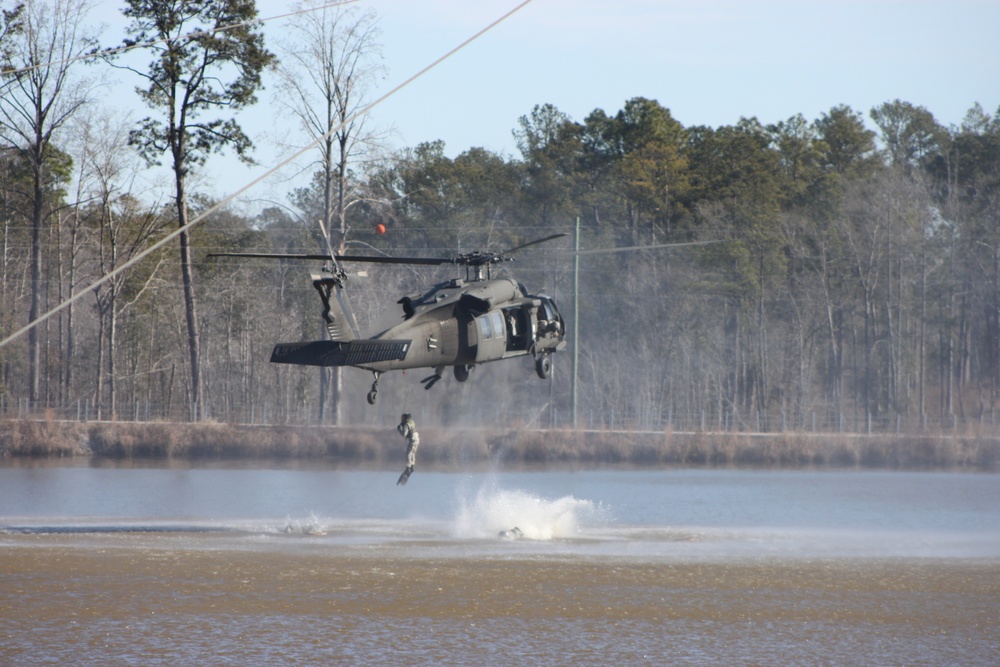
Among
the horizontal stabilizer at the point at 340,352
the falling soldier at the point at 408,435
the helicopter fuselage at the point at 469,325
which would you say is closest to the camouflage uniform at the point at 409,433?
the falling soldier at the point at 408,435

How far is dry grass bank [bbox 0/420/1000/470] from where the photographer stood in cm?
4688

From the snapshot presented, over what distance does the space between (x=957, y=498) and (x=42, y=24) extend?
41.3 meters

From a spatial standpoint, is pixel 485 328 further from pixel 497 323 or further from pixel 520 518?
pixel 520 518

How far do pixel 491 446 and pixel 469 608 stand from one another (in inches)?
1143

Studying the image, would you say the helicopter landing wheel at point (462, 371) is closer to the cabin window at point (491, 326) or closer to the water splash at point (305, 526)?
the cabin window at point (491, 326)

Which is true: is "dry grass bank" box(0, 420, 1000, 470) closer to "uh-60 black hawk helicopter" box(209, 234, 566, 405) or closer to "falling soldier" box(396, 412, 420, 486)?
"falling soldier" box(396, 412, 420, 486)

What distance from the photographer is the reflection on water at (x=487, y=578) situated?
54.2ft

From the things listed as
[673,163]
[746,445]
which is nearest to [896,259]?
[673,163]

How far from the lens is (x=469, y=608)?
18.8 m

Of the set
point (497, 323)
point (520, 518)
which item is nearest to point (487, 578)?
point (497, 323)

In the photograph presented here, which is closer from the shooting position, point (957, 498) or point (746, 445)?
point (957, 498)

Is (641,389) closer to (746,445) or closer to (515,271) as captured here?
(515,271)

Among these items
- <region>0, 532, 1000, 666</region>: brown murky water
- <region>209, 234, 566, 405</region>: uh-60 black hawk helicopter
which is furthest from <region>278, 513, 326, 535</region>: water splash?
<region>209, 234, 566, 405</region>: uh-60 black hawk helicopter

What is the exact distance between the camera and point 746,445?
4856 cm
